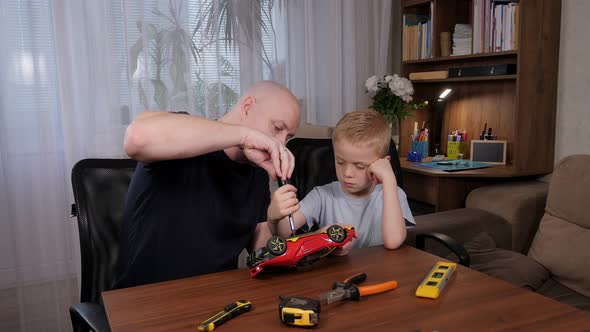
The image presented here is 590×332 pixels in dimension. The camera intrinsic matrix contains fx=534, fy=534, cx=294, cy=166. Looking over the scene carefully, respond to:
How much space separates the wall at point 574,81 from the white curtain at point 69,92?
1.69 metres

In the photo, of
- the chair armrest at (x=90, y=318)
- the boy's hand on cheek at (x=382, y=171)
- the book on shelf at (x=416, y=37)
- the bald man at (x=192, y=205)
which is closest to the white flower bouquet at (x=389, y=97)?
the book on shelf at (x=416, y=37)

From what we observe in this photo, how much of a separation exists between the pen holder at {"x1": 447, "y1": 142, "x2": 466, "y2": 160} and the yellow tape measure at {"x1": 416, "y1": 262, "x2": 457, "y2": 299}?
227 centimetres

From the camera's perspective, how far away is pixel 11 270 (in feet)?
8.73

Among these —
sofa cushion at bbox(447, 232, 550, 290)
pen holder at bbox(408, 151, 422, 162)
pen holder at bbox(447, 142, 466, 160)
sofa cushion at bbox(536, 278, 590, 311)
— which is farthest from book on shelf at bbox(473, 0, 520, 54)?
sofa cushion at bbox(536, 278, 590, 311)

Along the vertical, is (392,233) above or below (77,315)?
above

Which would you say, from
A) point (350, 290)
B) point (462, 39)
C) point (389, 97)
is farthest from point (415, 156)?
point (350, 290)

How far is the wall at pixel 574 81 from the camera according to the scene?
2844mm

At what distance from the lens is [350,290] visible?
1.07m

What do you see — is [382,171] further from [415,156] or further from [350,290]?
[415,156]

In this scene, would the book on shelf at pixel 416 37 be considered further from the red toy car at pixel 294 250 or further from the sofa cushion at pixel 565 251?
the red toy car at pixel 294 250

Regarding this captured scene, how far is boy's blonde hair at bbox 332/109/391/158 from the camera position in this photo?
1.73 m

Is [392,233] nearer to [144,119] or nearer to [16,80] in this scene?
[144,119]

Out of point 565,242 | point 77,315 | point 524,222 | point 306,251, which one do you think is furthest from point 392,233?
point 524,222

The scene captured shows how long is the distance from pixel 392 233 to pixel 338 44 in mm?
2101
